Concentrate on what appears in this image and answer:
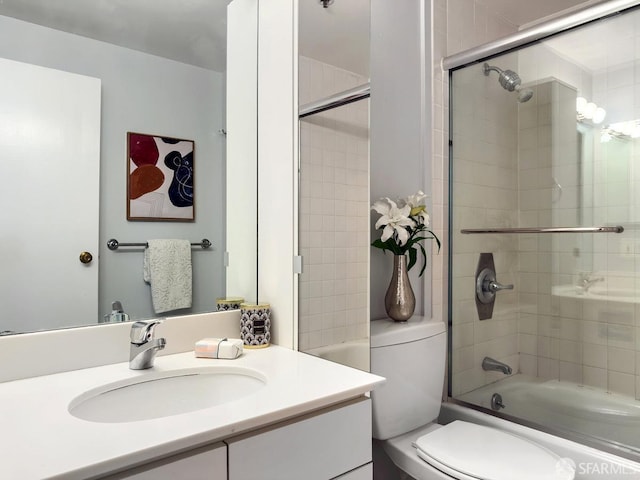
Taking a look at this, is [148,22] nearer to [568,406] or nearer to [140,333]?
[140,333]

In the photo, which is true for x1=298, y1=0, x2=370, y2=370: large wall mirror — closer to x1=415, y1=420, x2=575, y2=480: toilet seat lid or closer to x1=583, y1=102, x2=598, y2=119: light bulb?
x1=415, y1=420, x2=575, y2=480: toilet seat lid

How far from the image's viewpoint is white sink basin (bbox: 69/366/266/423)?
3.06 feet

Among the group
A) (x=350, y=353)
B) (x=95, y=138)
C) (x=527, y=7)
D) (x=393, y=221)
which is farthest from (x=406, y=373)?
(x=527, y=7)

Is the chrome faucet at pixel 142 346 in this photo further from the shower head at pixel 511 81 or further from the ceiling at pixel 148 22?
the shower head at pixel 511 81

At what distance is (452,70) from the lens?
1952 millimetres

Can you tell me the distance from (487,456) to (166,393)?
0.95 metres

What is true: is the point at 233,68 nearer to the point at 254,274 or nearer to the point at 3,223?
the point at 254,274

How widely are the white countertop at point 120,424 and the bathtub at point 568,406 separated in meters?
1.12

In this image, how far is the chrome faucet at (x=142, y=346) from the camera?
41.2 inches

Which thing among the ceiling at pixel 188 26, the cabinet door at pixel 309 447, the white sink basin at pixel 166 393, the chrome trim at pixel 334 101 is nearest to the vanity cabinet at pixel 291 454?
the cabinet door at pixel 309 447

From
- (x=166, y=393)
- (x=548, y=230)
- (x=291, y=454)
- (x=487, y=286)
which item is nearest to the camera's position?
(x=291, y=454)

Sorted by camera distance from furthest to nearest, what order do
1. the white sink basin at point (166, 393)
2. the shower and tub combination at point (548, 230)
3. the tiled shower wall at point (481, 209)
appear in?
the tiled shower wall at point (481, 209), the shower and tub combination at point (548, 230), the white sink basin at point (166, 393)

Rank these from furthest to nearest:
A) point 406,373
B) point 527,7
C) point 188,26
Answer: point 527,7, point 406,373, point 188,26

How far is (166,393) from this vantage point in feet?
3.41
